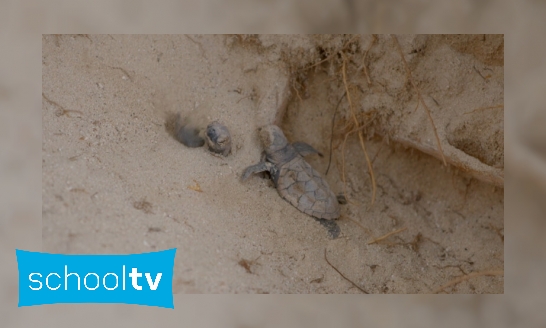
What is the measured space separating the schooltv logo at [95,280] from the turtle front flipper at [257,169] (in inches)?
21.0

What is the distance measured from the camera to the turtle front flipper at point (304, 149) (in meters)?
1.75

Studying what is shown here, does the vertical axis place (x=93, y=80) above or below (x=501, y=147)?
above

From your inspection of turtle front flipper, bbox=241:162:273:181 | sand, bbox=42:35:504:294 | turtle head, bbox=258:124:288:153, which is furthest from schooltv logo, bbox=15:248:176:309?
turtle head, bbox=258:124:288:153

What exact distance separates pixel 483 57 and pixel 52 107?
1474mm

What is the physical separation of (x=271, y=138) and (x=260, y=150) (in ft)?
0.23

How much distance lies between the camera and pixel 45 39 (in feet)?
4.08

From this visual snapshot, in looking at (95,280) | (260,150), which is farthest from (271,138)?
(95,280)

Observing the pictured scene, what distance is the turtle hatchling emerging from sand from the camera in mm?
1587

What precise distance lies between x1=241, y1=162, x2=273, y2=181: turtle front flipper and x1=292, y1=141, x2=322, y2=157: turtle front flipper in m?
0.18

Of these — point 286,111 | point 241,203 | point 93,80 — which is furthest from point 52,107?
point 286,111

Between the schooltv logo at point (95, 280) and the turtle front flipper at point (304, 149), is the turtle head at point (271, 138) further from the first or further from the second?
the schooltv logo at point (95, 280)

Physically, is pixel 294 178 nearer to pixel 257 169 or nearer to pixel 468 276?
pixel 257 169

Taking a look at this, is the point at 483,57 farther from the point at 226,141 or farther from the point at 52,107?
the point at 52,107

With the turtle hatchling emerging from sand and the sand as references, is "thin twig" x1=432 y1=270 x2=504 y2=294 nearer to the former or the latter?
the sand
